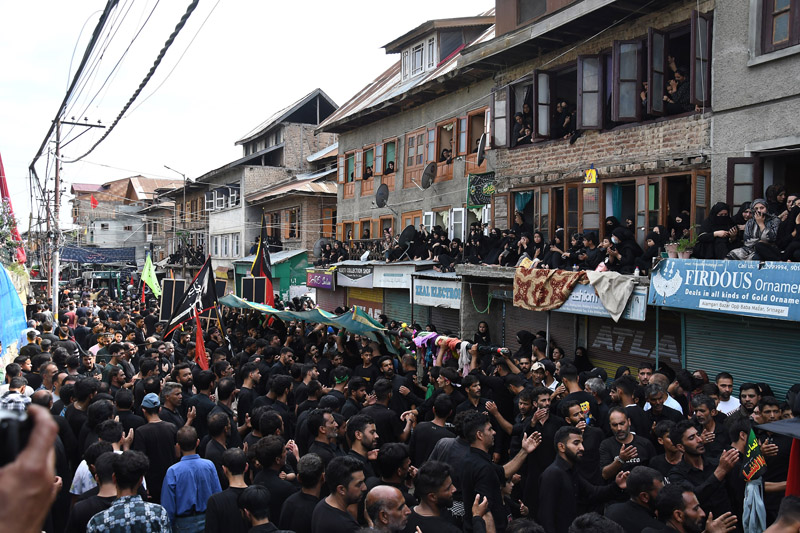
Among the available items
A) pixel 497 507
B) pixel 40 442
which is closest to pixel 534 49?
pixel 497 507

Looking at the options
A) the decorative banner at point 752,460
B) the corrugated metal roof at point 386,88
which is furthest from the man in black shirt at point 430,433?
the corrugated metal roof at point 386,88

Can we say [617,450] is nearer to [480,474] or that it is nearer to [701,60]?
[480,474]

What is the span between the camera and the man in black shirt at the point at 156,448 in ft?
21.9

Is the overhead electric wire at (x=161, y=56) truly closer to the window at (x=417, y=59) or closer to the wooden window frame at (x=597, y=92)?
the wooden window frame at (x=597, y=92)

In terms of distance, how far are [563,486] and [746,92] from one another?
976 cm

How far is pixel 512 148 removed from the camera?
59.3 feet

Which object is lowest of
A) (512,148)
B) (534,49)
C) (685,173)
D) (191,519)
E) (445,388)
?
(191,519)

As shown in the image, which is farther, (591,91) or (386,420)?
(591,91)

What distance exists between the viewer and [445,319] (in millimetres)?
19688

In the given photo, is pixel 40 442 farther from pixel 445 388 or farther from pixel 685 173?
pixel 685 173

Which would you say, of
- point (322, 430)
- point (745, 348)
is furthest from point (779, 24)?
point (322, 430)

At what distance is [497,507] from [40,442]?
4.39 meters

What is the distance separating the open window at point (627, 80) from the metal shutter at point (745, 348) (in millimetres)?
4739

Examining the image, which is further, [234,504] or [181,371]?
[181,371]
